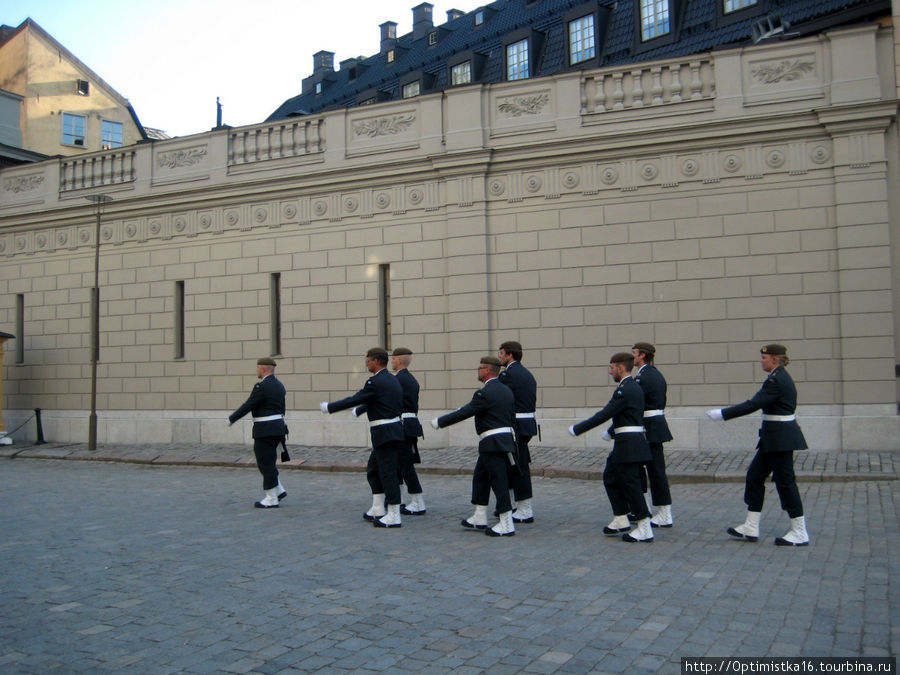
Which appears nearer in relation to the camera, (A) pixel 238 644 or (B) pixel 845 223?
(A) pixel 238 644

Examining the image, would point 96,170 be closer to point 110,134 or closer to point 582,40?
point 110,134

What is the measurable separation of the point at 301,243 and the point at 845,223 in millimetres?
10632

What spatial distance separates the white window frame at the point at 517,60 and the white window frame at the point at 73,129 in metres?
14.5

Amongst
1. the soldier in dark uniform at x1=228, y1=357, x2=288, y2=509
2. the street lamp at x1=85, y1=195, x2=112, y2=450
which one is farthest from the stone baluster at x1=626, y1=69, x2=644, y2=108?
the street lamp at x1=85, y1=195, x2=112, y2=450

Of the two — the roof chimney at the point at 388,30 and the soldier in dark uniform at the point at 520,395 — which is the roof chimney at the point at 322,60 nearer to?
the roof chimney at the point at 388,30

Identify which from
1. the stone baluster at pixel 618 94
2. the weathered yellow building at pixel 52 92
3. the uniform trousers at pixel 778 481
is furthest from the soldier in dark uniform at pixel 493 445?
the weathered yellow building at pixel 52 92

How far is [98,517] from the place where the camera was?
985 cm

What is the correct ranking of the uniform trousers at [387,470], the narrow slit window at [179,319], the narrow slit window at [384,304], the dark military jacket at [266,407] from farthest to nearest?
the narrow slit window at [179,319]
the narrow slit window at [384,304]
the dark military jacket at [266,407]
the uniform trousers at [387,470]

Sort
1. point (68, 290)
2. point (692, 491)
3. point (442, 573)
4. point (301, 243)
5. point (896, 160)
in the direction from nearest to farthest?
1. point (442, 573)
2. point (692, 491)
3. point (896, 160)
4. point (301, 243)
5. point (68, 290)

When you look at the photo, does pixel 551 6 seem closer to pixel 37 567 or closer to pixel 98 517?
pixel 98 517

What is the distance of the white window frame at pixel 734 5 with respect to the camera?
62.5ft

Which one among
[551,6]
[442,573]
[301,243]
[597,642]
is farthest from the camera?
[551,6]

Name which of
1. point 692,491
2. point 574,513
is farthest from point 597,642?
point 692,491

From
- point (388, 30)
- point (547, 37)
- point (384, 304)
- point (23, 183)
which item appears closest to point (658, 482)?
point (384, 304)
